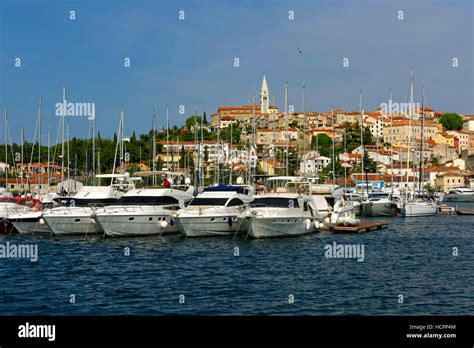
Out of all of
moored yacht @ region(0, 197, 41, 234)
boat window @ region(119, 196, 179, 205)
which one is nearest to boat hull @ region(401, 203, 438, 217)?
boat window @ region(119, 196, 179, 205)

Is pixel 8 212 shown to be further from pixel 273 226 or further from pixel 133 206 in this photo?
pixel 273 226

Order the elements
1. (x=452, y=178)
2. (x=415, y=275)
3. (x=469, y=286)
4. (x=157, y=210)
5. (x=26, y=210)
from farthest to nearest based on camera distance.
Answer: (x=452, y=178) → (x=26, y=210) → (x=157, y=210) → (x=415, y=275) → (x=469, y=286)

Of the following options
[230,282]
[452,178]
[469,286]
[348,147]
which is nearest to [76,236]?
[230,282]

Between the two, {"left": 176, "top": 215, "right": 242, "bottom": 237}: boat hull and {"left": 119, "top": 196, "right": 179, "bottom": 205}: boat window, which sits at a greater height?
{"left": 119, "top": 196, "right": 179, "bottom": 205}: boat window

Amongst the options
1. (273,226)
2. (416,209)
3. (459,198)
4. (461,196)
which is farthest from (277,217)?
(461,196)

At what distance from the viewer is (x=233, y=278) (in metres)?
23.5

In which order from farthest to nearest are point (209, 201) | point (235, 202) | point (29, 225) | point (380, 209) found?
point (380, 209)
point (29, 225)
point (235, 202)
point (209, 201)

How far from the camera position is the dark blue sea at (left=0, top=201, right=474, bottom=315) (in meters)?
19.0
